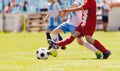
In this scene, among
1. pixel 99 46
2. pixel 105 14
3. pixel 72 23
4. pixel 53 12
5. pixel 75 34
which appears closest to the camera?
pixel 99 46

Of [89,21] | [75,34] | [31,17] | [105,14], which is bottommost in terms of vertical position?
[31,17]

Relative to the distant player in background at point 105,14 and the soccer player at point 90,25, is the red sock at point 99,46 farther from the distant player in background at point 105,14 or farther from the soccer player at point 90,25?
the distant player in background at point 105,14

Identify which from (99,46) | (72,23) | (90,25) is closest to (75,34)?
(90,25)

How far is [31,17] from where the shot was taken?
44.6 metres

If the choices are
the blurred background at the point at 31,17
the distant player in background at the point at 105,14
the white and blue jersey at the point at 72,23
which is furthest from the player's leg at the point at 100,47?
the blurred background at the point at 31,17

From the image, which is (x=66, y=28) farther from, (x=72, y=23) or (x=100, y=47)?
(x=100, y=47)

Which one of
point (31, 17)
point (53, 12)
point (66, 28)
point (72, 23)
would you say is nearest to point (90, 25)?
point (66, 28)

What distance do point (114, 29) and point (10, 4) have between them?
1036 cm

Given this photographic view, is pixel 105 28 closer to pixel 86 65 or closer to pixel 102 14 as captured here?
pixel 102 14

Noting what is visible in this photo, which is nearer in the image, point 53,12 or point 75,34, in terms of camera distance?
point 75,34

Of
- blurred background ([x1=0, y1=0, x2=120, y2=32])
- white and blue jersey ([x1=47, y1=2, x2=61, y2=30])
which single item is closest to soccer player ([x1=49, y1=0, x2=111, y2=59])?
white and blue jersey ([x1=47, y1=2, x2=61, y2=30])

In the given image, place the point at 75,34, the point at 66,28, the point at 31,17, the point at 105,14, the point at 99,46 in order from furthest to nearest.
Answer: the point at 31,17
the point at 105,14
the point at 66,28
the point at 75,34
the point at 99,46

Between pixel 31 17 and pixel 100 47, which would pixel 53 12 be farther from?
pixel 31 17

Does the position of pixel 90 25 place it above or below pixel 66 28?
above
